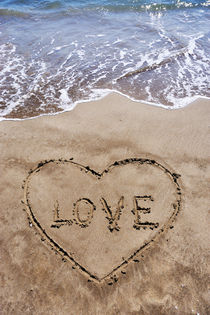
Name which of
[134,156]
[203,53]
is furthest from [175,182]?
[203,53]

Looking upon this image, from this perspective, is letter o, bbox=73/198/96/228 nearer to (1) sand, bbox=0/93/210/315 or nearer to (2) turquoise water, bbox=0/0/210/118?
(1) sand, bbox=0/93/210/315

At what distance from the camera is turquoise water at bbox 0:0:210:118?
654 cm

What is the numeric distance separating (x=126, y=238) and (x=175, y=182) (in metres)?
1.51

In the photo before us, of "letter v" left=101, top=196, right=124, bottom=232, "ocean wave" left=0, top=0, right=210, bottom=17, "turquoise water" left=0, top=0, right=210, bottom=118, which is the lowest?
"letter v" left=101, top=196, right=124, bottom=232

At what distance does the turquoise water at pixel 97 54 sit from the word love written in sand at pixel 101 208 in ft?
8.09

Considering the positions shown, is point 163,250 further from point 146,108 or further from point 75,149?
point 146,108

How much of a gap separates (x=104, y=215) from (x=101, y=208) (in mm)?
144

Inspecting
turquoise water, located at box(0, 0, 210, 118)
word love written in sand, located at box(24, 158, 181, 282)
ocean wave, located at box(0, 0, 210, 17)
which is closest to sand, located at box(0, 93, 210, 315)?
word love written in sand, located at box(24, 158, 181, 282)

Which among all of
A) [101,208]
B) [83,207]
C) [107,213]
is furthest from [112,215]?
[83,207]

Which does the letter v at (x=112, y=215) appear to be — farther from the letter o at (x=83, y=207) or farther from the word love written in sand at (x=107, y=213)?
the letter o at (x=83, y=207)

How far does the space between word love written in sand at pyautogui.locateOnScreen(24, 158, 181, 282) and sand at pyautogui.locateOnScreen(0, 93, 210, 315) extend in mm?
17

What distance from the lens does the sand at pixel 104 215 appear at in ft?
9.94

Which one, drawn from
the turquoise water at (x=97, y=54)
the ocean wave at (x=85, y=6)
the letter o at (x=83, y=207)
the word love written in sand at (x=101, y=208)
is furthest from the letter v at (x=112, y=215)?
the ocean wave at (x=85, y=6)

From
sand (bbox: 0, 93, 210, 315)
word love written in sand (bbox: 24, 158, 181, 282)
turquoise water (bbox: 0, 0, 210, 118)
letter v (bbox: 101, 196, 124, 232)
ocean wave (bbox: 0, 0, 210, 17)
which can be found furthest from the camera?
ocean wave (bbox: 0, 0, 210, 17)
